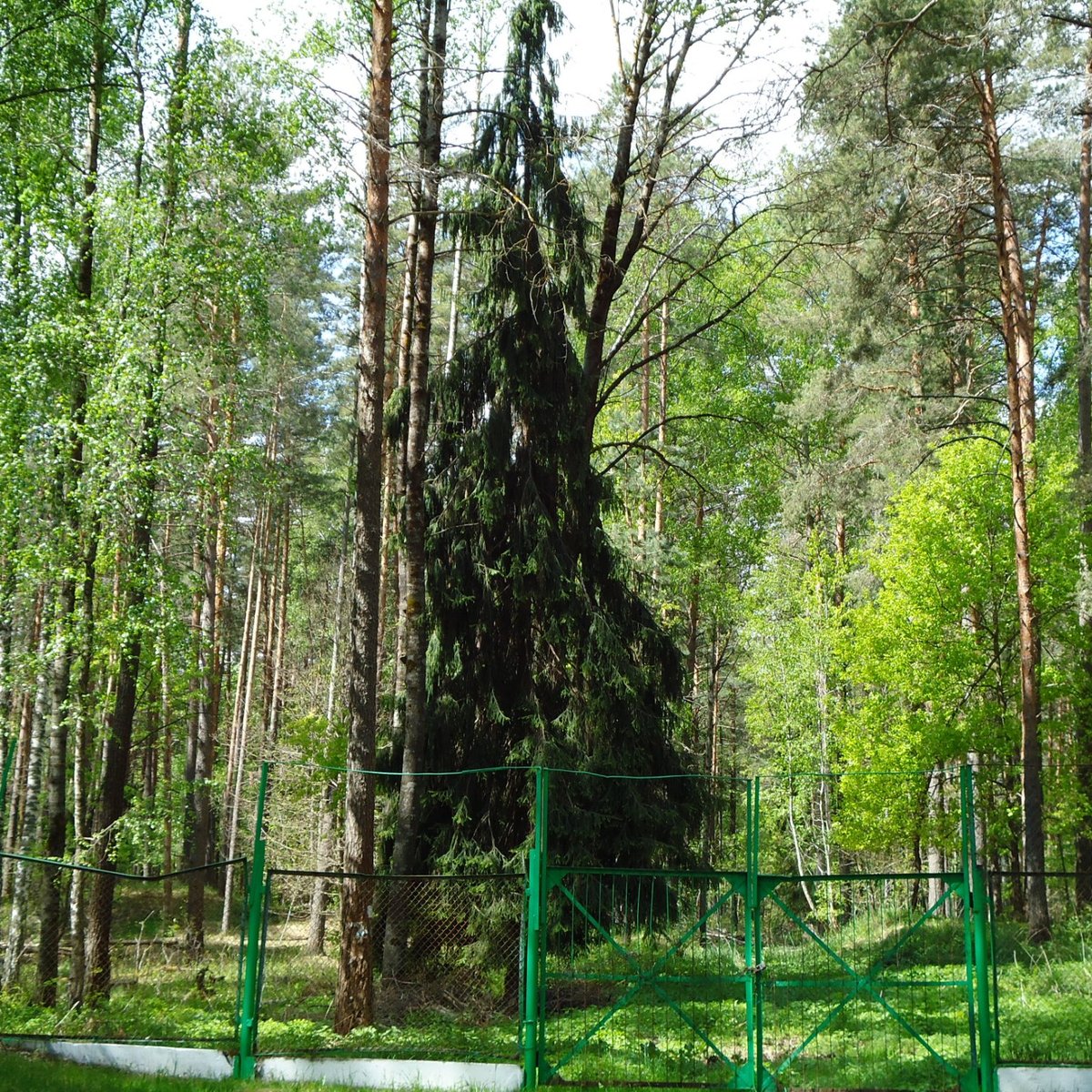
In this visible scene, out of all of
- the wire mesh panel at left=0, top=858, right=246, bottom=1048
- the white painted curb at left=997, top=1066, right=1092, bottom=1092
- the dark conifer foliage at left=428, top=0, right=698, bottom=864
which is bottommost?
the wire mesh panel at left=0, top=858, right=246, bottom=1048

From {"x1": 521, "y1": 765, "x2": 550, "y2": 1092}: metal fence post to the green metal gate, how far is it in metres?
0.01

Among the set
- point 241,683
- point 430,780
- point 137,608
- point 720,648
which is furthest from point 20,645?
point 720,648

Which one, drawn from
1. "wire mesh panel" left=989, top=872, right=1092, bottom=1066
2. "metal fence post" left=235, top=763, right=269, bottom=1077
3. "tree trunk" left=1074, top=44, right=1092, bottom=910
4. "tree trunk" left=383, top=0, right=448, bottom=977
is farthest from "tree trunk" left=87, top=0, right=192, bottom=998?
"tree trunk" left=1074, top=44, right=1092, bottom=910

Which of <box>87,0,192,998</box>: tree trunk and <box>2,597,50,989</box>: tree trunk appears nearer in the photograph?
<box>2,597,50,989</box>: tree trunk

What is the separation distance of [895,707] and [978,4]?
11.2 m

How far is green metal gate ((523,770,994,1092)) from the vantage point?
24.7ft

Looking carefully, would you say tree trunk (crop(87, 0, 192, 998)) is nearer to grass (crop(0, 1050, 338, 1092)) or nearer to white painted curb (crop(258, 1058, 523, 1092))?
grass (crop(0, 1050, 338, 1092))

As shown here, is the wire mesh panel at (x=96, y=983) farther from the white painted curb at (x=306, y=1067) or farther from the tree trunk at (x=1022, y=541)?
the tree trunk at (x=1022, y=541)

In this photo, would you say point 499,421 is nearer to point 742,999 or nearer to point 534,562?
point 534,562

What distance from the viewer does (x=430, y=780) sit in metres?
12.0

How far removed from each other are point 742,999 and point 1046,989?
352 cm

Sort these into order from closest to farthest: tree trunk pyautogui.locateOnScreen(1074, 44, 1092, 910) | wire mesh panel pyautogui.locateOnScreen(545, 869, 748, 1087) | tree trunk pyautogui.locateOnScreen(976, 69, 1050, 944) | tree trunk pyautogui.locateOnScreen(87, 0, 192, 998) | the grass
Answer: the grass, wire mesh panel pyautogui.locateOnScreen(545, 869, 748, 1087), tree trunk pyautogui.locateOnScreen(87, 0, 192, 998), tree trunk pyautogui.locateOnScreen(976, 69, 1050, 944), tree trunk pyautogui.locateOnScreen(1074, 44, 1092, 910)

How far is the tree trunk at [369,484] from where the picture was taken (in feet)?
32.5

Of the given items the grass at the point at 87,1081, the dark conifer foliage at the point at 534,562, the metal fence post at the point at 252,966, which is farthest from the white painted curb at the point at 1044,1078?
the metal fence post at the point at 252,966
